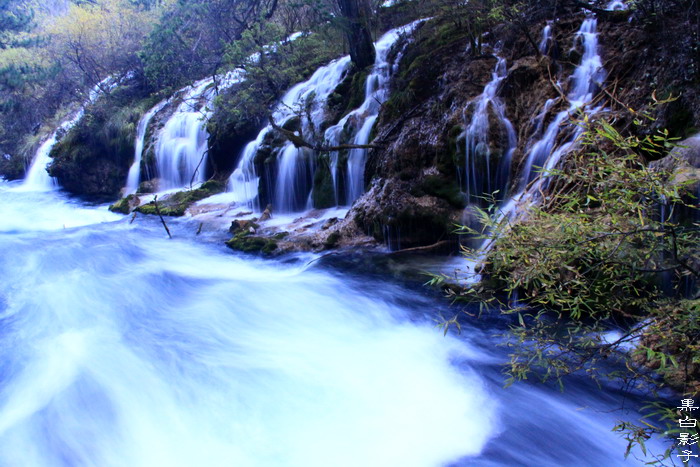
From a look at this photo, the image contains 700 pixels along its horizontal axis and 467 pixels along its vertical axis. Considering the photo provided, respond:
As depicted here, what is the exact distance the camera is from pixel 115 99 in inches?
794

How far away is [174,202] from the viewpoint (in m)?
14.3

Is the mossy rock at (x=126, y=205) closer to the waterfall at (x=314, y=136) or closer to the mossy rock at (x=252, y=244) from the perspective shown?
the waterfall at (x=314, y=136)

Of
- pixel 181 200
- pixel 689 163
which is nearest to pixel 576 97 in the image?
pixel 689 163

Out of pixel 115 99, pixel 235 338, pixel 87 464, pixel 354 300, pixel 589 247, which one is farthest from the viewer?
pixel 115 99

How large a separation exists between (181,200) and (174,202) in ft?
0.77

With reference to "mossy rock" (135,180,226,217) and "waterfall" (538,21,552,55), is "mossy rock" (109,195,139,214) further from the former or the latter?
"waterfall" (538,21,552,55)

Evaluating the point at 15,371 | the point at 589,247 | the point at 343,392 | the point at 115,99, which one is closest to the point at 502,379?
the point at 343,392

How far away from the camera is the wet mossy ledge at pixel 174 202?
13484 millimetres

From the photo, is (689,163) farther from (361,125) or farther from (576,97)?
(361,125)

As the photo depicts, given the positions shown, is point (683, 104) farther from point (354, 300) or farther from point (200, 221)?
point (200, 221)

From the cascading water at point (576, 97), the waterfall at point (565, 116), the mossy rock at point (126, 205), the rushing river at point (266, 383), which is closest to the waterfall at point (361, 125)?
the rushing river at point (266, 383)

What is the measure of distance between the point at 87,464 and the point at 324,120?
31.5 ft

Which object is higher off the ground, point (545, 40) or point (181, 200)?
point (545, 40)

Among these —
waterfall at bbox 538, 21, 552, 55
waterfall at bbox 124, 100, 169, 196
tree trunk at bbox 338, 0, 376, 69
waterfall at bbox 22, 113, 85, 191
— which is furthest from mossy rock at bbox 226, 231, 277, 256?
waterfall at bbox 22, 113, 85, 191
